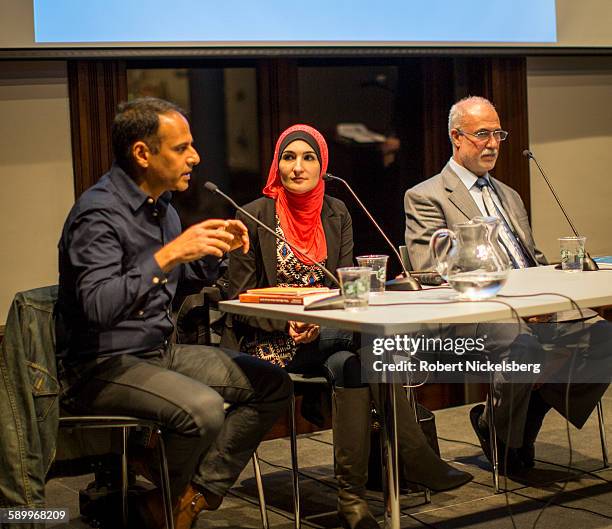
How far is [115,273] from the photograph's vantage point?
7.91 ft

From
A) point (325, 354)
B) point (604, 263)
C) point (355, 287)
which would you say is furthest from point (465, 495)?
point (355, 287)

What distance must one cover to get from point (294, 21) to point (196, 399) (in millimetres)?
2050

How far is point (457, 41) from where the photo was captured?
170 inches

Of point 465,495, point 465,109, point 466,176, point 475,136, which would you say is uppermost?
point 465,109

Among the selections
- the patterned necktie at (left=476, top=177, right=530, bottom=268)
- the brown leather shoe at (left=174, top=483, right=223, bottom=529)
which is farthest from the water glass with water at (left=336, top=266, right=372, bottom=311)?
the patterned necktie at (left=476, top=177, right=530, bottom=268)

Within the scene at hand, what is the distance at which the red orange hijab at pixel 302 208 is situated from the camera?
331 cm

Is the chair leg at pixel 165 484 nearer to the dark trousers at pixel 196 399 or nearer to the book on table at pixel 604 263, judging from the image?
the dark trousers at pixel 196 399

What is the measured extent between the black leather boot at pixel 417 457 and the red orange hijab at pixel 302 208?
0.65 m

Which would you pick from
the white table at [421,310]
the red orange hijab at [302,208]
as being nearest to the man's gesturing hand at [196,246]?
the white table at [421,310]

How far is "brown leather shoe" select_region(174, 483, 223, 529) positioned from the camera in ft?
8.60

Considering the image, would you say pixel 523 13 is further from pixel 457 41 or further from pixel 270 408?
pixel 270 408

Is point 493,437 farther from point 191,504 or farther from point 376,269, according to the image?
point 191,504

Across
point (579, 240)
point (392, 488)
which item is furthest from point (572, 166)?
point (392, 488)

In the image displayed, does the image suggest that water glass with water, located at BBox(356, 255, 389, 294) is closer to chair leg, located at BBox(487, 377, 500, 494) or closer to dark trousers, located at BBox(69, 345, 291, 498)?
dark trousers, located at BBox(69, 345, 291, 498)
